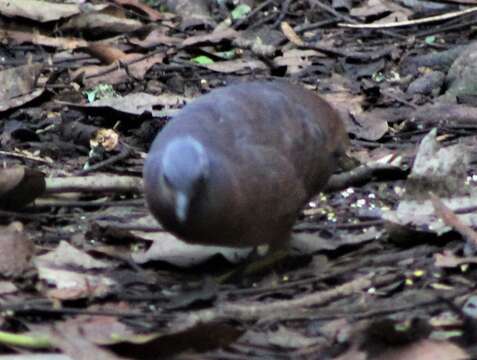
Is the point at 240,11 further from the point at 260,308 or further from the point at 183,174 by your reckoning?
the point at 260,308

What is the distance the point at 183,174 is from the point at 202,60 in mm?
3976

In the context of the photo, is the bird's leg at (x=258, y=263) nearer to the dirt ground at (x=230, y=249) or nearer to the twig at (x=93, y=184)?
the dirt ground at (x=230, y=249)

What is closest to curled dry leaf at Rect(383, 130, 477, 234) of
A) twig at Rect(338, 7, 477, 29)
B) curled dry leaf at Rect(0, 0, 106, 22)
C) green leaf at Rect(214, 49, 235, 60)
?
green leaf at Rect(214, 49, 235, 60)

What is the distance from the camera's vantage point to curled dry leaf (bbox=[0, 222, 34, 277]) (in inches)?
171

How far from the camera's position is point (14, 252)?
446cm

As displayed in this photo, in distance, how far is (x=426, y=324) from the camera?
3.63 meters

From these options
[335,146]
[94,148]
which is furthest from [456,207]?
[94,148]

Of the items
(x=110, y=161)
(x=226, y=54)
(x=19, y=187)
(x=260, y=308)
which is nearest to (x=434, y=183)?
(x=260, y=308)

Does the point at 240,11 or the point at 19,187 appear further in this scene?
the point at 240,11

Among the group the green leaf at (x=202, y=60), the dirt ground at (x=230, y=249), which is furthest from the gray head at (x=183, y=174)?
the green leaf at (x=202, y=60)

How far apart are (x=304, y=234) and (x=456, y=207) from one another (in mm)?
667

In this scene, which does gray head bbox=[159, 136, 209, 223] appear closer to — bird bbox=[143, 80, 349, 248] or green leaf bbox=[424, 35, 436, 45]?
bird bbox=[143, 80, 349, 248]

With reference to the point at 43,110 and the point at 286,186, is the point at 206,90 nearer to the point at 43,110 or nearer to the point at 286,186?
the point at 43,110

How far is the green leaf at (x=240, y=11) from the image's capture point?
9094 mm
